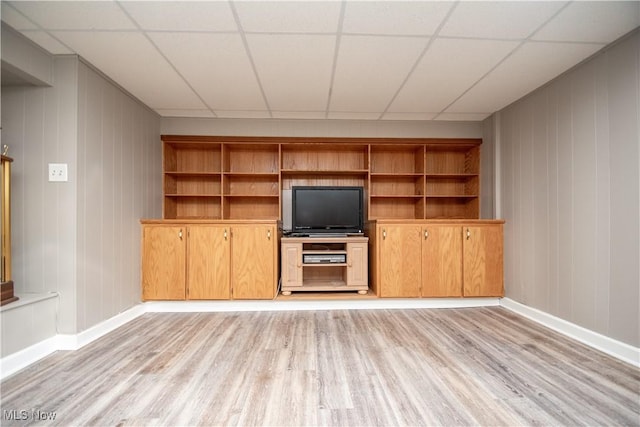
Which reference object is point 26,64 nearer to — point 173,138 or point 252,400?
point 173,138

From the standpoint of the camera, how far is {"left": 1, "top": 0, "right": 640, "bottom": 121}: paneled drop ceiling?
1.65 metres

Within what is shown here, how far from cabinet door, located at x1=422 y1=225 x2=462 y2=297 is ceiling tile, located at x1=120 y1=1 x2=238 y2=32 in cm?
271

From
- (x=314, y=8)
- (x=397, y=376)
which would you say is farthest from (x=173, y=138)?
(x=397, y=376)

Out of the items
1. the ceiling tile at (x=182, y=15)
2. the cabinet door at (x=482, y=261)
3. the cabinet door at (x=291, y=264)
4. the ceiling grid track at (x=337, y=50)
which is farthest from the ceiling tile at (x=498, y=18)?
the cabinet door at (x=291, y=264)

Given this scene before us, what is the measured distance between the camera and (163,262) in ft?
9.87

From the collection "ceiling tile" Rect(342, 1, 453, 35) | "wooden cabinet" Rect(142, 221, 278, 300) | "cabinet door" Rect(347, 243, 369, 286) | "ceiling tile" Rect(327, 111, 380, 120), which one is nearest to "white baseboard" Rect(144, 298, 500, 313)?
"wooden cabinet" Rect(142, 221, 278, 300)

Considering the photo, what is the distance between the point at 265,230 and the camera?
308 centimetres

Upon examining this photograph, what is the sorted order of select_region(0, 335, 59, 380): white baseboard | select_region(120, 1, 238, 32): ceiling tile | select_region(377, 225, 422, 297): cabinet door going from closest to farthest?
select_region(120, 1, 238, 32): ceiling tile < select_region(0, 335, 59, 380): white baseboard < select_region(377, 225, 422, 297): cabinet door

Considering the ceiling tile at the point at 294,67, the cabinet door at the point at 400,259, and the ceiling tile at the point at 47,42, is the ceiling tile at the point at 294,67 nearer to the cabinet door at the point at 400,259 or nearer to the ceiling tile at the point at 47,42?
the ceiling tile at the point at 47,42

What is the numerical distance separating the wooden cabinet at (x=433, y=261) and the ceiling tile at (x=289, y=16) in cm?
202

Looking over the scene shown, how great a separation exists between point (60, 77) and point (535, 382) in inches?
156

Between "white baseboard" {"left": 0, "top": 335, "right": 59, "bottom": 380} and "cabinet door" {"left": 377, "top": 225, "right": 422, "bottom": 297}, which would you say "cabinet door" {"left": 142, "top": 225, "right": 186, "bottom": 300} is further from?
"cabinet door" {"left": 377, "top": 225, "right": 422, "bottom": 297}

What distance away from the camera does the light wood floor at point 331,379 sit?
1.38 m

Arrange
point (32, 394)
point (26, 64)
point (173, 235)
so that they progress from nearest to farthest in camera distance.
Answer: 1. point (32, 394)
2. point (26, 64)
3. point (173, 235)
